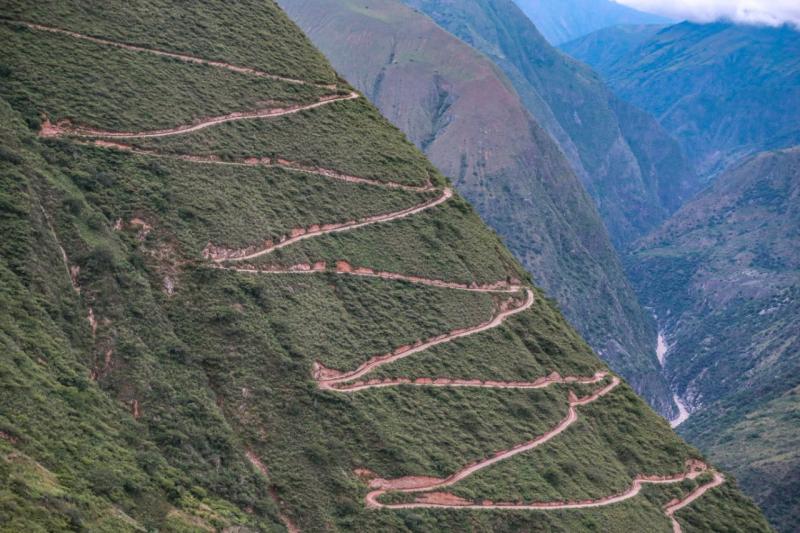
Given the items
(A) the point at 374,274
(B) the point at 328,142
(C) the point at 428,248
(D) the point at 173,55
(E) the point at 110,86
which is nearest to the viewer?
(E) the point at 110,86

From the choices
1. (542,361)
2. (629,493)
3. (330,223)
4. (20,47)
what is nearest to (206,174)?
(330,223)

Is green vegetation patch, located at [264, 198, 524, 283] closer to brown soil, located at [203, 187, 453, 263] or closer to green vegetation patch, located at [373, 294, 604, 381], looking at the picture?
brown soil, located at [203, 187, 453, 263]

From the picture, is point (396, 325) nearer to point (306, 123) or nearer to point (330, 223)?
point (330, 223)

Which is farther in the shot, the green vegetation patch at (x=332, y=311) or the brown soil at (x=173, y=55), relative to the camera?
the brown soil at (x=173, y=55)

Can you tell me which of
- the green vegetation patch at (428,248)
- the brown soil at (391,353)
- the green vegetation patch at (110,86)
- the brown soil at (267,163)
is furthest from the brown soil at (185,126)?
the green vegetation patch at (428,248)

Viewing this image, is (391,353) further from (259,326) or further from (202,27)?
(202,27)

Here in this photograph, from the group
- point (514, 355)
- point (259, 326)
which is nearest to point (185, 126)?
point (259, 326)

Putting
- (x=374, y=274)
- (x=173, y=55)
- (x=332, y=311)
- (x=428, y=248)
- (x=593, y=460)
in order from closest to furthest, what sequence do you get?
(x=332, y=311) → (x=593, y=460) → (x=374, y=274) → (x=428, y=248) → (x=173, y=55)

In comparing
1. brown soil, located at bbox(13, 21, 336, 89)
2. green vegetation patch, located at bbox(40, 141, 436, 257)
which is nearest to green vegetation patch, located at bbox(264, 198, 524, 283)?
green vegetation patch, located at bbox(40, 141, 436, 257)

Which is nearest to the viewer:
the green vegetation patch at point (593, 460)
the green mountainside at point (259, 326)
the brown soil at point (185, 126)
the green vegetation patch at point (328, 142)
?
the green mountainside at point (259, 326)

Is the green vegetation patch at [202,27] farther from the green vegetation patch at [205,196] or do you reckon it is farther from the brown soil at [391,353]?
the green vegetation patch at [205,196]
